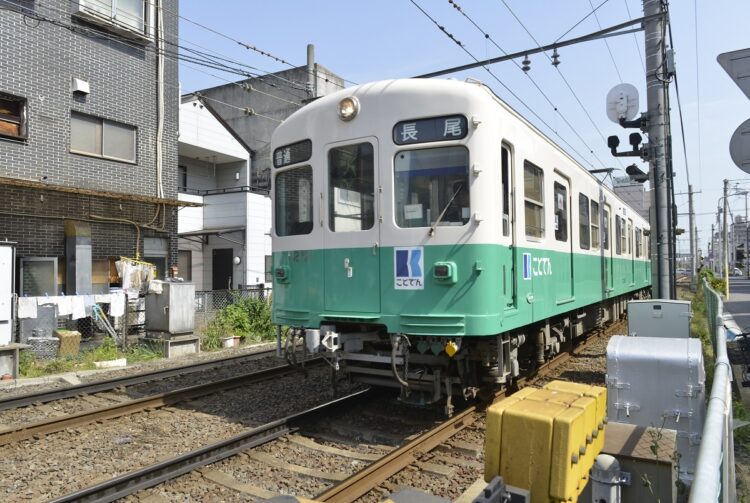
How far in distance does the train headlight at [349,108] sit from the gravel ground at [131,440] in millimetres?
3313

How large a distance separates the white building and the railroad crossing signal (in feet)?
52.4

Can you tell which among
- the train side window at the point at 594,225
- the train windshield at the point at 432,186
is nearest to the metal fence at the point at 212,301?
the train side window at the point at 594,225

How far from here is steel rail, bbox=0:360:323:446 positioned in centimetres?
541

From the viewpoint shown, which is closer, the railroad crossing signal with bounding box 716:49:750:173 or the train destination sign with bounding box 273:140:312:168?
the railroad crossing signal with bounding box 716:49:750:173

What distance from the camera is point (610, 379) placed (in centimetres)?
461

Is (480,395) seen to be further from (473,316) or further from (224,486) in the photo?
(224,486)

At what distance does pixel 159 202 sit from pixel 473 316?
9745 millimetres

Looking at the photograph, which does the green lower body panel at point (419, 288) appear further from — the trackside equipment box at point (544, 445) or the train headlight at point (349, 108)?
the trackside equipment box at point (544, 445)

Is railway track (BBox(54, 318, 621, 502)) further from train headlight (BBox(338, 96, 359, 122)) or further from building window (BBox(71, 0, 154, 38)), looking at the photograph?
building window (BBox(71, 0, 154, 38))

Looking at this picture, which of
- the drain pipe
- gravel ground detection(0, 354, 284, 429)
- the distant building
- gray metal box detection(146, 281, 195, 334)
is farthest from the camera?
the distant building

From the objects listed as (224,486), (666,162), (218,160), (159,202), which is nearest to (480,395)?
(224,486)

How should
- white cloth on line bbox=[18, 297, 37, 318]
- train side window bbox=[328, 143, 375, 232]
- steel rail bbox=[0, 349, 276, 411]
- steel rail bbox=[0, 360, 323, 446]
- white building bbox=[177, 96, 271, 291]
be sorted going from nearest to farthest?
1. steel rail bbox=[0, 360, 323, 446]
2. train side window bbox=[328, 143, 375, 232]
3. steel rail bbox=[0, 349, 276, 411]
4. white cloth on line bbox=[18, 297, 37, 318]
5. white building bbox=[177, 96, 271, 291]

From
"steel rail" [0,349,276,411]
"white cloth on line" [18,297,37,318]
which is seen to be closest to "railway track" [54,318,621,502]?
"steel rail" [0,349,276,411]

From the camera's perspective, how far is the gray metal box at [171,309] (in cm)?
1078
